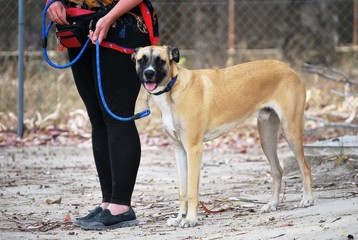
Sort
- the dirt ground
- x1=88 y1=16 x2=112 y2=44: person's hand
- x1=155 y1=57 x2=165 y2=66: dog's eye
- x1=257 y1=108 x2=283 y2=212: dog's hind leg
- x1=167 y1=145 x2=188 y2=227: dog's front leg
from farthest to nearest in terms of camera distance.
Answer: x1=257 y1=108 x2=283 y2=212: dog's hind leg
x1=167 y1=145 x2=188 y2=227: dog's front leg
x1=155 y1=57 x2=165 y2=66: dog's eye
x1=88 y1=16 x2=112 y2=44: person's hand
the dirt ground

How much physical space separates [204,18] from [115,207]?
29.6ft

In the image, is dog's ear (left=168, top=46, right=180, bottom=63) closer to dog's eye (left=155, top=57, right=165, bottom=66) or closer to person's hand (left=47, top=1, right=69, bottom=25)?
dog's eye (left=155, top=57, right=165, bottom=66)

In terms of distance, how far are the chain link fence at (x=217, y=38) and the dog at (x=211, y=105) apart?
14.9 feet

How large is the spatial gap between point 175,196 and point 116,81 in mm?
1698

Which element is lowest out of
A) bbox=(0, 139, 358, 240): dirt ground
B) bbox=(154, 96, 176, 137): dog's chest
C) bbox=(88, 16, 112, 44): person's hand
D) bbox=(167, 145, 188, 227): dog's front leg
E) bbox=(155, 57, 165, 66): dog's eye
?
bbox=(0, 139, 358, 240): dirt ground

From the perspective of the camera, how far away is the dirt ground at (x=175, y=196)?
16.2 feet

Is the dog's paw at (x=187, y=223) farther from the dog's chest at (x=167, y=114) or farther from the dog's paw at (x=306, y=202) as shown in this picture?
the dog's paw at (x=306, y=202)

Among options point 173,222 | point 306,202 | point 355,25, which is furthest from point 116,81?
point 355,25

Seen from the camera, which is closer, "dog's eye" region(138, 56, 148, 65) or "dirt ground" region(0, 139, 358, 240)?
"dirt ground" region(0, 139, 358, 240)

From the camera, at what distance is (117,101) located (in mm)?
5238

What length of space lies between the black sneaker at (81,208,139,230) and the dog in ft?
0.91

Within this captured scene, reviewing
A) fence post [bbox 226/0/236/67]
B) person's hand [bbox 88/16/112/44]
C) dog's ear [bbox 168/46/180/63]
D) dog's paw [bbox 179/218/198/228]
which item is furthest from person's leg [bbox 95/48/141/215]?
fence post [bbox 226/0/236/67]

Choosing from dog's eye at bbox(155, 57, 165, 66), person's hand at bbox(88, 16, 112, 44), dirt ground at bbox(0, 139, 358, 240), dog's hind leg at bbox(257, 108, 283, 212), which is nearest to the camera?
dirt ground at bbox(0, 139, 358, 240)

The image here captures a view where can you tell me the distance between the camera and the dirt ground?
16.2ft
